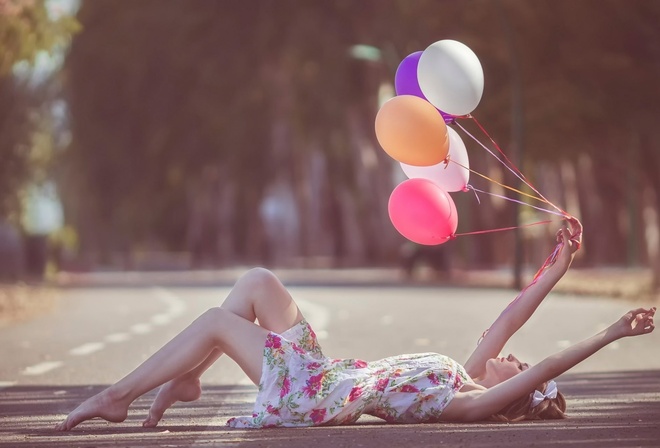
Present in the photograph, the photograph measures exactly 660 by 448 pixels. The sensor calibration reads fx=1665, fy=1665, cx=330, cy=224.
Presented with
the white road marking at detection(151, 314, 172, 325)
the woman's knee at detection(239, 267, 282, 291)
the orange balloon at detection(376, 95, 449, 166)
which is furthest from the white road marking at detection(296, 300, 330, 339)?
the woman's knee at detection(239, 267, 282, 291)

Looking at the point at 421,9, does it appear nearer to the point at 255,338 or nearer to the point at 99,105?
the point at 99,105

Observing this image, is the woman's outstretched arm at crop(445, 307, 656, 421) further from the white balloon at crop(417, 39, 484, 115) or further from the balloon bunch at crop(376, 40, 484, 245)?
the white balloon at crop(417, 39, 484, 115)

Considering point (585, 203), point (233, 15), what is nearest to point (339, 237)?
point (585, 203)

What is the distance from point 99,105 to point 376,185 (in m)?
8.98

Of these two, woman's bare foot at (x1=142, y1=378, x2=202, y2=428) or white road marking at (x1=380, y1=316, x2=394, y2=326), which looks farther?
white road marking at (x1=380, y1=316, x2=394, y2=326)

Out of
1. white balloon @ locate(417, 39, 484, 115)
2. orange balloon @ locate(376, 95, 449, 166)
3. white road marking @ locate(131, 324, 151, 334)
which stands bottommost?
white road marking @ locate(131, 324, 151, 334)

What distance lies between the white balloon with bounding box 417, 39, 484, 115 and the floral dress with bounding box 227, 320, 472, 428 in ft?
7.78

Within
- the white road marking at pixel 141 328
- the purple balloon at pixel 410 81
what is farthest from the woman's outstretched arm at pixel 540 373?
the white road marking at pixel 141 328

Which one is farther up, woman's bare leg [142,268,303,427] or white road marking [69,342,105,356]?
woman's bare leg [142,268,303,427]

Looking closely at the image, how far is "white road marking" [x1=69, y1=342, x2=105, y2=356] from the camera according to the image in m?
15.8

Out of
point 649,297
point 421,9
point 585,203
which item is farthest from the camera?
point 585,203

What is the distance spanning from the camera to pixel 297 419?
842cm

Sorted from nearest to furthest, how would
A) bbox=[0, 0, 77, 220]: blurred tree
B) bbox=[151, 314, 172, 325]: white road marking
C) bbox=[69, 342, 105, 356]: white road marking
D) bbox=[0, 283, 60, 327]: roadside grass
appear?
bbox=[69, 342, 105, 356]: white road marking
bbox=[151, 314, 172, 325]: white road marking
bbox=[0, 283, 60, 327]: roadside grass
bbox=[0, 0, 77, 220]: blurred tree

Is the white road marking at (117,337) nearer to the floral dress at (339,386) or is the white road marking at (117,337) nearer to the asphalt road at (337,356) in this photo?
the asphalt road at (337,356)
